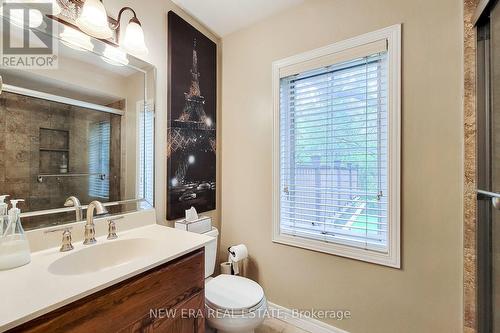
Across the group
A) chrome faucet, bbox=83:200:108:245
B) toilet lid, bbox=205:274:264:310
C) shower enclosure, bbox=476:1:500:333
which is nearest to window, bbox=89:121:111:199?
chrome faucet, bbox=83:200:108:245

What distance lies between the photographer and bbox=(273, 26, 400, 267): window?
1.39 meters

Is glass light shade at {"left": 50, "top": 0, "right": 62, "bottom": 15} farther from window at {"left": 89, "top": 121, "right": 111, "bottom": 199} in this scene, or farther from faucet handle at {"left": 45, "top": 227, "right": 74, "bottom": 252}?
faucet handle at {"left": 45, "top": 227, "right": 74, "bottom": 252}

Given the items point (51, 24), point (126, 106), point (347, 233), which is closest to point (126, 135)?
point (126, 106)

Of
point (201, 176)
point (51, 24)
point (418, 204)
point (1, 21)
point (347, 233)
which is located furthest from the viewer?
point (201, 176)

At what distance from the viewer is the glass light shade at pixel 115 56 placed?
1321 mm

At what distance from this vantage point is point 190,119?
183cm

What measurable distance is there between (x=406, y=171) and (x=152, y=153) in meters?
1.61

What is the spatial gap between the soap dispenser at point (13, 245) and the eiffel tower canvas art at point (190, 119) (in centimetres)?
81

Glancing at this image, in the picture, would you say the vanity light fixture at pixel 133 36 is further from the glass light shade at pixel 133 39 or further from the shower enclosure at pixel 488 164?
the shower enclosure at pixel 488 164

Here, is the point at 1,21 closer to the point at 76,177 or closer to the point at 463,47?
the point at 76,177

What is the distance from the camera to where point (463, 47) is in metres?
1.19

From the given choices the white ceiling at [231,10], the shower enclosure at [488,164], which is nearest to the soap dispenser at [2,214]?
the white ceiling at [231,10]

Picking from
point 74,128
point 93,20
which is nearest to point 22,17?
point 93,20

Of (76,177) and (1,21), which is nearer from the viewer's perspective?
(1,21)
